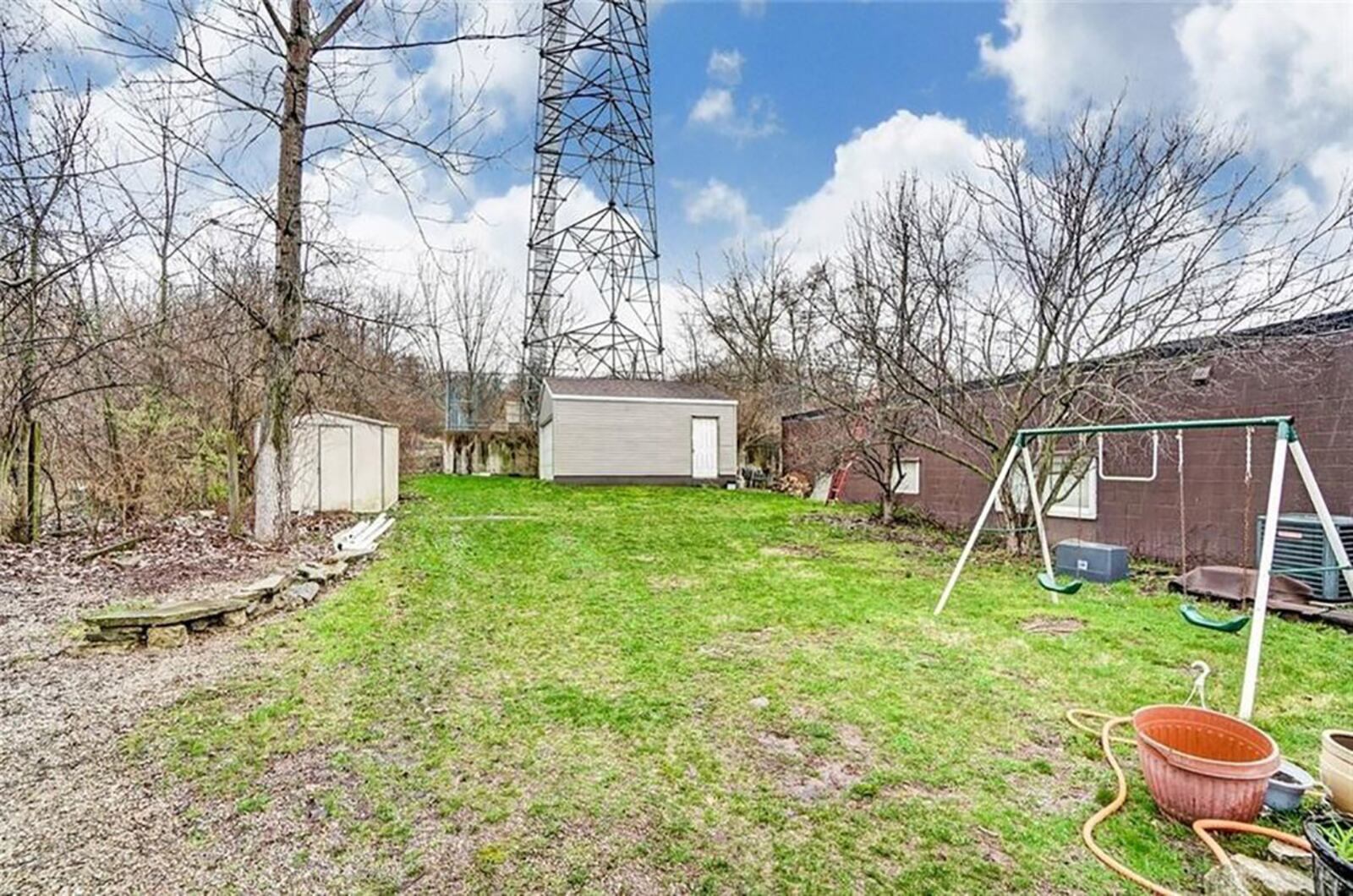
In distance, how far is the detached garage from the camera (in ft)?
59.0

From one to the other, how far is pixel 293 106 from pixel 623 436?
38.2 ft

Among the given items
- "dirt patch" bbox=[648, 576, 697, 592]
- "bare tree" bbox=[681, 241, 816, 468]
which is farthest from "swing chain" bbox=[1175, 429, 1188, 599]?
"bare tree" bbox=[681, 241, 816, 468]

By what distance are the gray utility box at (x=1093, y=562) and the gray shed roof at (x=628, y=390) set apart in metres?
12.6

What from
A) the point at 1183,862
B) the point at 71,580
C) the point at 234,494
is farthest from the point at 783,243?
the point at 1183,862

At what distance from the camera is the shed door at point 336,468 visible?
10.6 meters

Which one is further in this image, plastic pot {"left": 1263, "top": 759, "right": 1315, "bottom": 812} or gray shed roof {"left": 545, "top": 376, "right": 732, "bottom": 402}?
gray shed roof {"left": 545, "top": 376, "right": 732, "bottom": 402}

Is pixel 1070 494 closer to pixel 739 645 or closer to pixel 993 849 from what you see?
pixel 739 645

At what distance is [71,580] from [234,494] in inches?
87.1

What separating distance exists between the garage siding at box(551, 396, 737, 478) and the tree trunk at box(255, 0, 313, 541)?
10111 millimetres

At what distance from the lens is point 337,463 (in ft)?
35.3

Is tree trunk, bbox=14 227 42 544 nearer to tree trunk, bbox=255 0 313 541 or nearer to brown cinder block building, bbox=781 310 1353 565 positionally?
tree trunk, bbox=255 0 313 541

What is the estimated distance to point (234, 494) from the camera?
314 inches

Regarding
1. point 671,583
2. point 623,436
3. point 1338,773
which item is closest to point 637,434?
point 623,436

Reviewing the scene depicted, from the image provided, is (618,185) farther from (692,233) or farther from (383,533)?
→ (383,533)
